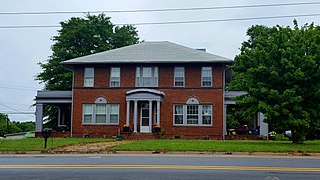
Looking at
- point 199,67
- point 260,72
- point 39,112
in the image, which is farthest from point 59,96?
point 260,72

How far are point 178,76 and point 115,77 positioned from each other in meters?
5.30

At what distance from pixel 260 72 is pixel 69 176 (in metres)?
17.0

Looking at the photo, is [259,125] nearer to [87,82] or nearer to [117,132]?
[117,132]

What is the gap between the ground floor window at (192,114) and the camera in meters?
36.9

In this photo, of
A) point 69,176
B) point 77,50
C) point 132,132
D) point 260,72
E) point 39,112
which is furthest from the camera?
point 77,50

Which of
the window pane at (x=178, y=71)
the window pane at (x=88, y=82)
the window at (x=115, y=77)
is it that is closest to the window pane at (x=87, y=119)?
the window pane at (x=88, y=82)

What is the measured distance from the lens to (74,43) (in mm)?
53375

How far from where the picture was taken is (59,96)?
128 feet

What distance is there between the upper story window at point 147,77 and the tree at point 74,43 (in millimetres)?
13552

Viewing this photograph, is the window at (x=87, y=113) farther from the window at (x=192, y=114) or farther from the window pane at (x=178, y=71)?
the window at (x=192, y=114)

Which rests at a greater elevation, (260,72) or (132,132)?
(260,72)

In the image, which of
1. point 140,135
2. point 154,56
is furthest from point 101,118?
point 154,56

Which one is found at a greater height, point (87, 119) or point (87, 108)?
point (87, 108)

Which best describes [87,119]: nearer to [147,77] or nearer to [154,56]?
[147,77]
